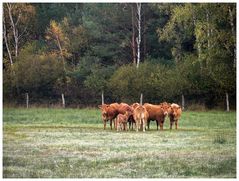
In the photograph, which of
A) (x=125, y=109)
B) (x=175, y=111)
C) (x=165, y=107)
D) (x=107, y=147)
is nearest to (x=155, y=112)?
(x=165, y=107)

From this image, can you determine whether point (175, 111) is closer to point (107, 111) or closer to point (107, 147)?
point (107, 111)

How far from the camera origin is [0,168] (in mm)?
13336

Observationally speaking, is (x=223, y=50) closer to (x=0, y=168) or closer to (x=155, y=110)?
(x=155, y=110)

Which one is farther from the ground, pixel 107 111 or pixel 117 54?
pixel 117 54

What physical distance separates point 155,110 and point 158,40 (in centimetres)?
86

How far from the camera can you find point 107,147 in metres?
13.8

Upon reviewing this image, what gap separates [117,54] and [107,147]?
3.94 ft

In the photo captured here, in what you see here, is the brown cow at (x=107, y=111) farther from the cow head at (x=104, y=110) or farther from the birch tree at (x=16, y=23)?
the birch tree at (x=16, y=23)

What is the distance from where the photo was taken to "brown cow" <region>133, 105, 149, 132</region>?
46.3ft

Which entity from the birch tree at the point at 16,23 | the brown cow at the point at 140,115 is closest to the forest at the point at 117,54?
the birch tree at the point at 16,23

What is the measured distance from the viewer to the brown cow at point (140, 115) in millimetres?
14117

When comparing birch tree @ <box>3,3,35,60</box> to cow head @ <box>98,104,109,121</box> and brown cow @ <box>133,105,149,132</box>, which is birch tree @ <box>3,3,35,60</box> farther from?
brown cow @ <box>133,105,149,132</box>

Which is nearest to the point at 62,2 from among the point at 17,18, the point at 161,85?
the point at 17,18

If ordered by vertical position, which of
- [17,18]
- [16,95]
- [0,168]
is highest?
[17,18]
